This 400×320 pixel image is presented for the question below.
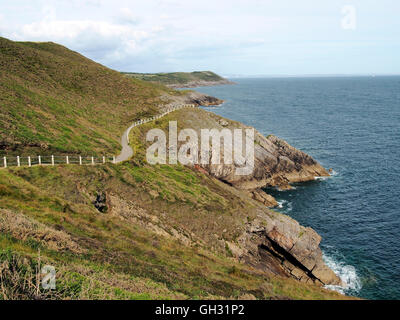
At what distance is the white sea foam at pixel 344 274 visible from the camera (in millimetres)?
32844

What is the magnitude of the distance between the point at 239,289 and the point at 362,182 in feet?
158

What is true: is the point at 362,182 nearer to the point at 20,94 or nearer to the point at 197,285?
the point at 197,285

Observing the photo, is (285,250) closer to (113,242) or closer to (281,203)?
(281,203)

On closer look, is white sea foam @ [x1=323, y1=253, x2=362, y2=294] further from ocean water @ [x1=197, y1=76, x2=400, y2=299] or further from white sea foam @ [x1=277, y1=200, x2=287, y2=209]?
white sea foam @ [x1=277, y1=200, x2=287, y2=209]

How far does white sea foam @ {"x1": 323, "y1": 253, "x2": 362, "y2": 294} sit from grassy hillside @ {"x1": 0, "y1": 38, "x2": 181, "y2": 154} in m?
33.0

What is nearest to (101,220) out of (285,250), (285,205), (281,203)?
(285,250)

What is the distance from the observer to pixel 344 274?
34.7 metres

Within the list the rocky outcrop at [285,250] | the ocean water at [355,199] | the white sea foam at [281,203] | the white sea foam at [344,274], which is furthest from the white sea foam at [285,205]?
the white sea foam at [344,274]

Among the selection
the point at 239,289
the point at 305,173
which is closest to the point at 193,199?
the point at 239,289

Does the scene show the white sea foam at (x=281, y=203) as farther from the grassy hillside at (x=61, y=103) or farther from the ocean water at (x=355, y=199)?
the grassy hillside at (x=61, y=103)

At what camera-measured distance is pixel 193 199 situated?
36.1 meters

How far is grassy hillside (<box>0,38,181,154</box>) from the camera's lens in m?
40.3

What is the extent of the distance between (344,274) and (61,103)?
56.3 meters

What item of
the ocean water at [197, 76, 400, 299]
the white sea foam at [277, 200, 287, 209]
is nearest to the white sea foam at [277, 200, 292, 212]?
the white sea foam at [277, 200, 287, 209]
